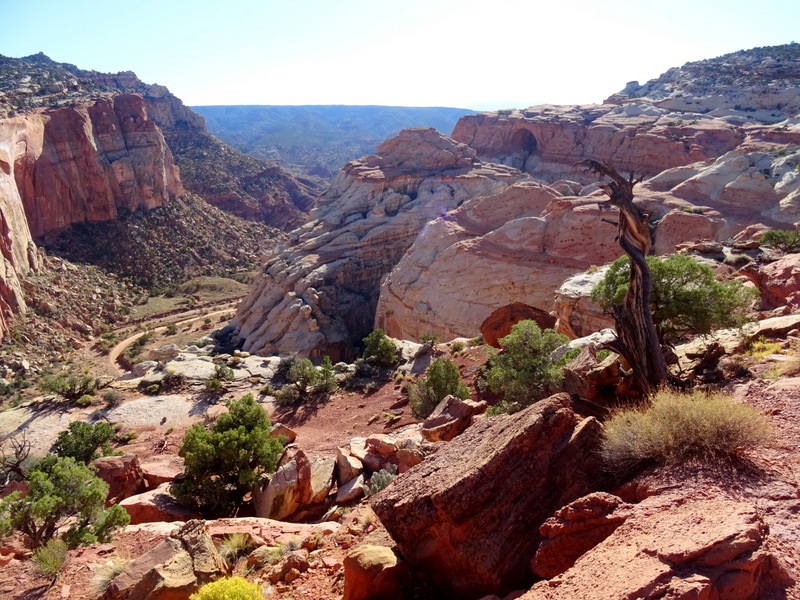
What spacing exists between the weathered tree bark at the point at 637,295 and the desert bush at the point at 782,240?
15.3 m

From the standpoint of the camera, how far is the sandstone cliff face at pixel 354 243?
117ft

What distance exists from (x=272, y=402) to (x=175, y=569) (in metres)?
16.0

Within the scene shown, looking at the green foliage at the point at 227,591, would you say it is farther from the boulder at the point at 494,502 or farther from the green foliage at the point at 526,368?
the green foliage at the point at 526,368

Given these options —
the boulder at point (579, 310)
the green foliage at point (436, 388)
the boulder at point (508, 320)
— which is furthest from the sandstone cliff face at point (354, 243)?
the boulder at point (579, 310)

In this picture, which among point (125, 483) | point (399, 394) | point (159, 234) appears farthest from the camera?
point (159, 234)

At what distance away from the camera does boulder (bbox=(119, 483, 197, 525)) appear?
11.7m

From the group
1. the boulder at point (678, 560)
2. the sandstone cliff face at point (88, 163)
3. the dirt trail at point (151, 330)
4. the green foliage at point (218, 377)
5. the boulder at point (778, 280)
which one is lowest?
the dirt trail at point (151, 330)

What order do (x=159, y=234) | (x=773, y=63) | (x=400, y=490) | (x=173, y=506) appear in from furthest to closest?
(x=773, y=63), (x=159, y=234), (x=173, y=506), (x=400, y=490)

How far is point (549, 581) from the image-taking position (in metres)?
4.31

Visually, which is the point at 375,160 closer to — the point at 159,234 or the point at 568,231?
the point at 159,234


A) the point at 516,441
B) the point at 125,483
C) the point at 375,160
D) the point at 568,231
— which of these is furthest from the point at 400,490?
the point at 375,160

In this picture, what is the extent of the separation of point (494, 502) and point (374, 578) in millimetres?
1565

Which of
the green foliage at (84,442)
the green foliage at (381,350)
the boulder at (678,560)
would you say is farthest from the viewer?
the green foliage at (381,350)

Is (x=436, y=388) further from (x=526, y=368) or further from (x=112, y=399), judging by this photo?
(x=112, y=399)
